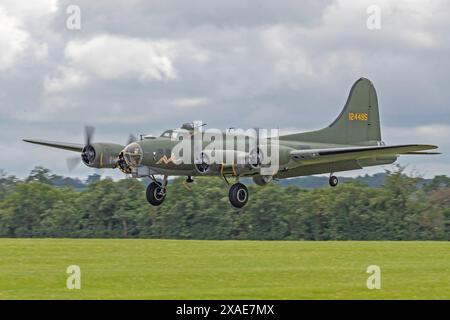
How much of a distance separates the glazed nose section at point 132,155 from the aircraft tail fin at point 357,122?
471 inches

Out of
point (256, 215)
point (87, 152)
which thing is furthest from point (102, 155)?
point (256, 215)

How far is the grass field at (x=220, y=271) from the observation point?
97.5 ft

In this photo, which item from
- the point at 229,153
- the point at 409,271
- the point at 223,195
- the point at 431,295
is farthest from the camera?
the point at 223,195

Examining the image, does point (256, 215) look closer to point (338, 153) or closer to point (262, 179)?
point (262, 179)

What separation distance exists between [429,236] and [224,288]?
2759 inches

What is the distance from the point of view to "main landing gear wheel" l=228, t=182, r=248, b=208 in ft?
154

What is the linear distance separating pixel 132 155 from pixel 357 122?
15.6m

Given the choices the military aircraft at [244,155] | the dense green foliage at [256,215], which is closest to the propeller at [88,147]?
the military aircraft at [244,155]

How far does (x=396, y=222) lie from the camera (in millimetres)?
98438

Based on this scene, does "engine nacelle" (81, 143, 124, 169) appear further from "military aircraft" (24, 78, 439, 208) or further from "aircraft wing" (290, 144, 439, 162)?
"aircraft wing" (290, 144, 439, 162)

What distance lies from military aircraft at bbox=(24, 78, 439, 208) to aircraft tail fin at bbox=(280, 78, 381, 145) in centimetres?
6

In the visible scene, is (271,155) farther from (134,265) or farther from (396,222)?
(396,222)

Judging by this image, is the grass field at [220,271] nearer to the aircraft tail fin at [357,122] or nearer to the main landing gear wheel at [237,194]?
the main landing gear wheel at [237,194]

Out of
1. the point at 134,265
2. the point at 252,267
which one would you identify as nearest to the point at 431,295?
the point at 252,267
